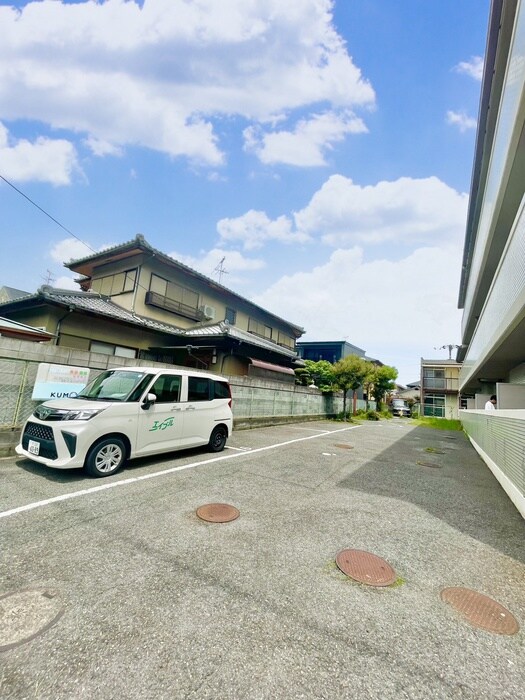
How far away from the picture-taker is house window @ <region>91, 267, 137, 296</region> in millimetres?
15062

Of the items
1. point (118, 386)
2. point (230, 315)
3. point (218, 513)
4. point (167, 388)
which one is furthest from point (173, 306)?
point (218, 513)

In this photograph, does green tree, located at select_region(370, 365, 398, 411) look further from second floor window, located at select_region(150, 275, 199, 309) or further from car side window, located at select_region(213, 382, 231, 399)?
car side window, located at select_region(213, 382, 231, 399)

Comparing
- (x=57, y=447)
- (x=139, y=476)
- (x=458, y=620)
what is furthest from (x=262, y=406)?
(x=458, y=620)

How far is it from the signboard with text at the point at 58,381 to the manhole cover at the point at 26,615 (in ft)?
15.6

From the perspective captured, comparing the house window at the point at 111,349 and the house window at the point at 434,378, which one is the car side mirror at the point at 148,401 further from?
the house window at the point at 434,378

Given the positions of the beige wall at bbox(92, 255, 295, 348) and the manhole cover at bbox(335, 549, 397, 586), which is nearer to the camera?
the manhole cover at bbox(335, 549, 397, 586)

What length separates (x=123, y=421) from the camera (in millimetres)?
5020

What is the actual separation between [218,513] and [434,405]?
41.9 metres

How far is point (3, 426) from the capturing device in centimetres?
557

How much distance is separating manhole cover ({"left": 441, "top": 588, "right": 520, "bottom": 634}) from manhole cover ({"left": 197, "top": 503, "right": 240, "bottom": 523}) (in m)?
2.23

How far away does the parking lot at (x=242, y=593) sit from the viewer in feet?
5.45

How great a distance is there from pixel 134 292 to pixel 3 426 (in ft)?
33.6

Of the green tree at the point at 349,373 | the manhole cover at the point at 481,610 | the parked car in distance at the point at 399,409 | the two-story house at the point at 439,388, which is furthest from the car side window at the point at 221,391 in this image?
the two-story house at the point at 439,388

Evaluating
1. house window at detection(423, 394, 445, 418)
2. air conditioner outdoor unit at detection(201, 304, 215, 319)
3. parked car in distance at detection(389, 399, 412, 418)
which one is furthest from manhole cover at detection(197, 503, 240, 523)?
house window at detection(423, 394, 445, 418)
